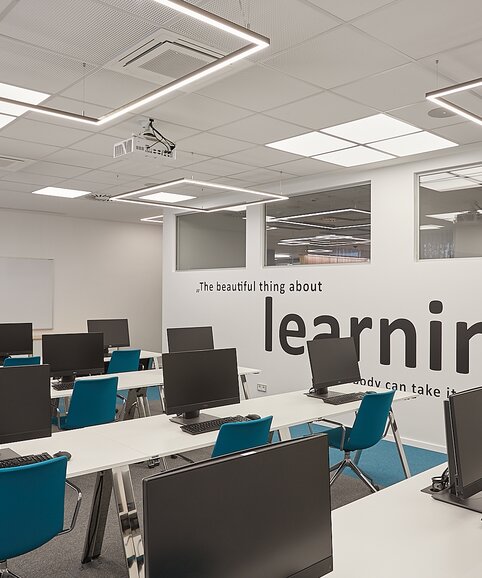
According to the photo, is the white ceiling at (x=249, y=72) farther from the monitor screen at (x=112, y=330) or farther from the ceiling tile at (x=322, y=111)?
the monitor screen at (x=112, y=330)

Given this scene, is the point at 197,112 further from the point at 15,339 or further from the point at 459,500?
the point at 15,339

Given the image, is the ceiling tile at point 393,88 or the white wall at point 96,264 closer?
the ceiling tile at point 393,88

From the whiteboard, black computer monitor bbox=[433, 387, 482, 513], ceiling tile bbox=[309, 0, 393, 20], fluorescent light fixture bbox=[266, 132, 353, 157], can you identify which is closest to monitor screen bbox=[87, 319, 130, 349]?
the whiteboard

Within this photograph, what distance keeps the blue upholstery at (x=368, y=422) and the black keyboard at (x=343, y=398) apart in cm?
23

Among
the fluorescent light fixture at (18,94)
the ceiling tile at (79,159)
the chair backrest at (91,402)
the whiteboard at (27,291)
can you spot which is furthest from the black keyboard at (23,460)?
the whiteboard at (27,291)

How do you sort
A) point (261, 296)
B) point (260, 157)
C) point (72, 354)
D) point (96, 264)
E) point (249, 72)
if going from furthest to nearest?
point (96, 264) → point (261, 296) → point (260, 157) → point (72, 354) → point (249, 72)

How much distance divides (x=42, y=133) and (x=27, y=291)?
5.35 m

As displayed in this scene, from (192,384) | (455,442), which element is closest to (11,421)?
(192,384)

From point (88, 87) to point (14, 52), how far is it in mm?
622

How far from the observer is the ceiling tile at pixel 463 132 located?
472cm

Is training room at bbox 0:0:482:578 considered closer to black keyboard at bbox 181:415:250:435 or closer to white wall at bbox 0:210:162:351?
black keyboard at bbox 181:415:250:435

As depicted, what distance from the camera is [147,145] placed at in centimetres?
470

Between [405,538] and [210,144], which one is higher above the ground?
[210,144]

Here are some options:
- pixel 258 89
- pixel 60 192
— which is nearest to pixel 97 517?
pixel 258 89
